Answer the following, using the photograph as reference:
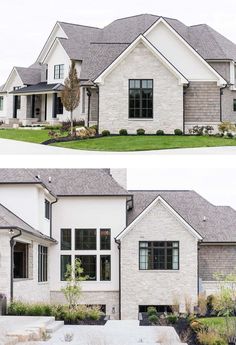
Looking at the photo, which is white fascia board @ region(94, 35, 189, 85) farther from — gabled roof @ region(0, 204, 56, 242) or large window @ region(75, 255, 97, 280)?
large window @ region(75, 255, 97, 280)

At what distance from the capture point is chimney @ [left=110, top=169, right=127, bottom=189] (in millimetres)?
46312

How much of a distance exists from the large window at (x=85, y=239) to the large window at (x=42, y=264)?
1614 millimetres

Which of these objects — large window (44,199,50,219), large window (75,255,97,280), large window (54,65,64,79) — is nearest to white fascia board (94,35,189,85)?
large window (54,65,64,79)

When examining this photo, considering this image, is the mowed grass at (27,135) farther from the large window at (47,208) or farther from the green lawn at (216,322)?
the green lawn at (216,322)

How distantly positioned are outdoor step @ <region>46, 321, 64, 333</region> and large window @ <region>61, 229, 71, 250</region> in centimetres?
1083

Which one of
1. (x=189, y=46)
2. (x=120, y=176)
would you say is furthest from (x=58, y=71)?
(x=120, y=176)

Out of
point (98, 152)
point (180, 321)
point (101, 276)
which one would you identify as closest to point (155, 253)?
point (101, 276)

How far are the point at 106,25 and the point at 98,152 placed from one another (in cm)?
817

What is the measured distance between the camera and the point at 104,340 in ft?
86.1

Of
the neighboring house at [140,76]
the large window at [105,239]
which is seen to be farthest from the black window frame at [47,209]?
the neighboring house at [140,76]

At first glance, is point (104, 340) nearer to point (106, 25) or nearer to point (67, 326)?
point (67, 326)

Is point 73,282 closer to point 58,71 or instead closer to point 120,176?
point 120,176

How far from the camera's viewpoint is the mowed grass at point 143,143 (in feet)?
96.5

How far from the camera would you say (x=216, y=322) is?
1278 inches
